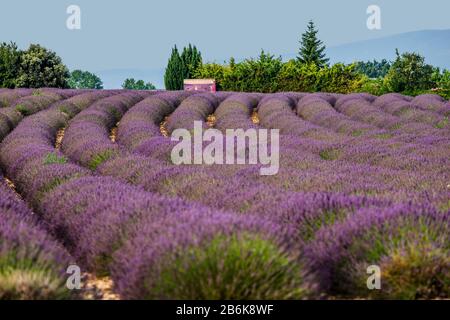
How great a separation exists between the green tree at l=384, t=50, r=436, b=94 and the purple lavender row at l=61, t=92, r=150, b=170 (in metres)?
23.0

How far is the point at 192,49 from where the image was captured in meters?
69.7

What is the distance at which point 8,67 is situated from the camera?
45.9 m

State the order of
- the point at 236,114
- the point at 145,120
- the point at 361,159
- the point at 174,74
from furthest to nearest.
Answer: the point at 174,74 < the point at 236,114 < the point at 145,120 < the point at 361,159

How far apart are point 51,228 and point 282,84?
37772 mm

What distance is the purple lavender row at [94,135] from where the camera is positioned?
36.4 feet

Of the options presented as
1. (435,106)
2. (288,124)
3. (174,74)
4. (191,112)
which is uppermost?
(174,74)

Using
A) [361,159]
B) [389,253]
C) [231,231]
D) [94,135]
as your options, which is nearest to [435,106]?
[361,159]

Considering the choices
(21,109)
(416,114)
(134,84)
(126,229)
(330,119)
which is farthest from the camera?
(134,84)

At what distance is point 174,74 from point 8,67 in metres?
21.8

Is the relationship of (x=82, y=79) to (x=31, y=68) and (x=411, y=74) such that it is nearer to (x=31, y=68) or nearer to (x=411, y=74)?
(x=31, y=68)

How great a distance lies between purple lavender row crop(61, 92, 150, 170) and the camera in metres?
11.1

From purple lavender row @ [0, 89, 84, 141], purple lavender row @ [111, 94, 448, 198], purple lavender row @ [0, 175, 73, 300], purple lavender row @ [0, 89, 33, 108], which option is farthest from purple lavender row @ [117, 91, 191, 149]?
purple lavender row @ [0, 175, 73, 300]

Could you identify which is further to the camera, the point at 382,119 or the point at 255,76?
the point at 255,76

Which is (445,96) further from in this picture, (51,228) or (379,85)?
(51,228)
